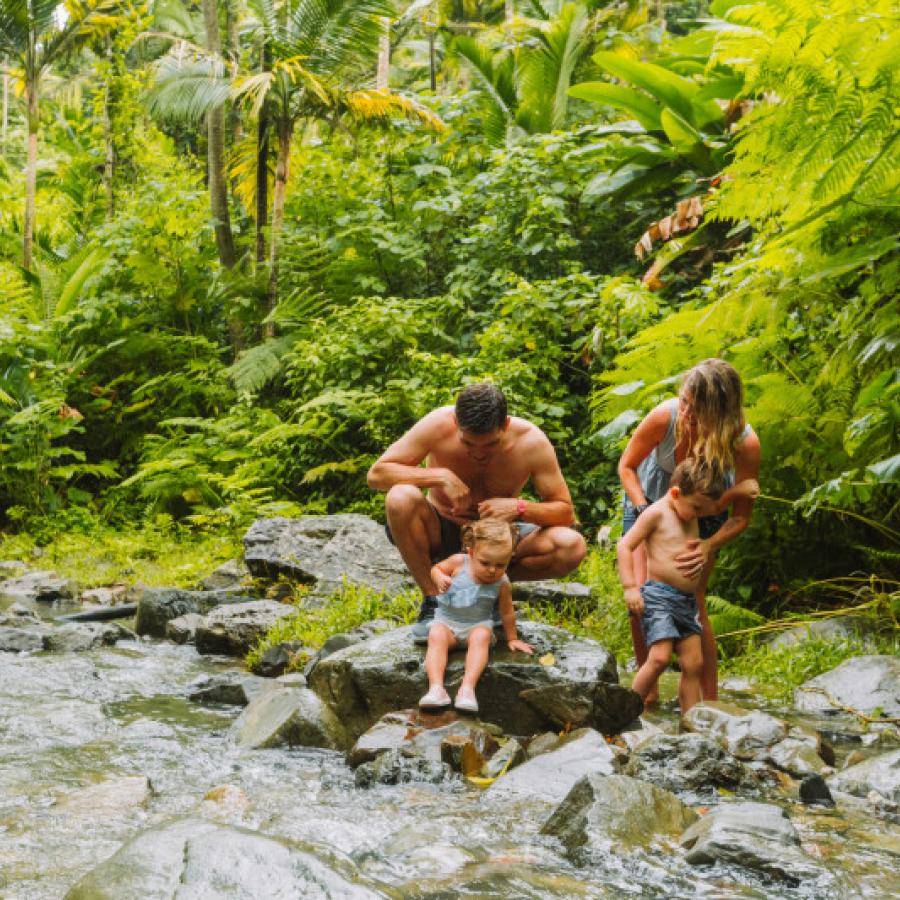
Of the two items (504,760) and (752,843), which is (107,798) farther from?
(752,843)

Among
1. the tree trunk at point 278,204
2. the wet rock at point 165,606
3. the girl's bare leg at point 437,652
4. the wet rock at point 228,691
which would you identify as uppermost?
the tree trunk at point 278,204

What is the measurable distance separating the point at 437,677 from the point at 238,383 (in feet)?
28.5

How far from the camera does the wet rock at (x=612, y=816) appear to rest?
9.09 ft

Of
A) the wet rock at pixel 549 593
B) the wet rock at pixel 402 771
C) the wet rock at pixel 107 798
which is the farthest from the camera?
the wet rock at pixel 549 593

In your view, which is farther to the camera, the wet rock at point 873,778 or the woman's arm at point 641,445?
the woman's arm at point 641,445

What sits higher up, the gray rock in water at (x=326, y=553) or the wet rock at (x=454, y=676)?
the wet rock at (x=454, y=676)

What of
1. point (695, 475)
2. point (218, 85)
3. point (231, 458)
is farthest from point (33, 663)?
point (218, 85)

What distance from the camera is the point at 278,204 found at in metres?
13.2

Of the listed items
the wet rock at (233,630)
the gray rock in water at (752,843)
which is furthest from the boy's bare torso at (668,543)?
the wet rock at (233,630)

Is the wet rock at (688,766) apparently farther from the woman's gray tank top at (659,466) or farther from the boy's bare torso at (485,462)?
the boy's bare torso at (485,462)

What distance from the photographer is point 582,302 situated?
9352 mm

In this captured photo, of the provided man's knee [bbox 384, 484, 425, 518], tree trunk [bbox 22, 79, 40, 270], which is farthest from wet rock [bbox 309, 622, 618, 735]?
tree trunk [bbox 22, 79, 40, 270]

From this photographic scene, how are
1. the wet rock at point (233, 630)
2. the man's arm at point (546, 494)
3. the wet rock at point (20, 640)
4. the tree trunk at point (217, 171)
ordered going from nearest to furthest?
the man's arm at point (546, 494) < the wet rock at point (20, 640) < the wet rock at point (233, 630) < the tree trunk at point (217, 171)

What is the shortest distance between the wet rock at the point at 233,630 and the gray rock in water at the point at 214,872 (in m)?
4.02
